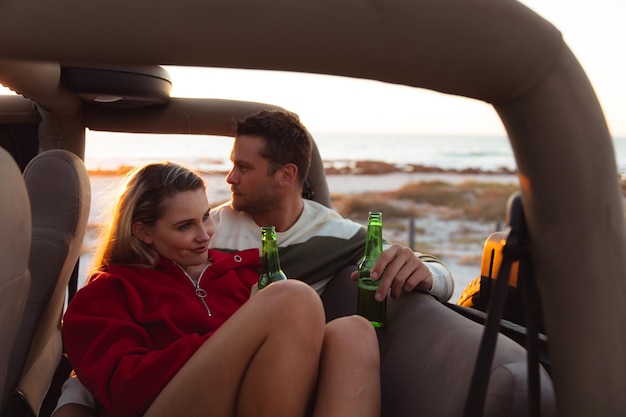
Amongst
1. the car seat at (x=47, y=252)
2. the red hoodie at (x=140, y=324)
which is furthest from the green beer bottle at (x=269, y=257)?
the car seat at (x=47, y=252)

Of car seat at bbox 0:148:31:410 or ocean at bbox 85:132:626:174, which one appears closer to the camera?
car seat at bbox 0:148:31:410

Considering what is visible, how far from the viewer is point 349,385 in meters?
1.44

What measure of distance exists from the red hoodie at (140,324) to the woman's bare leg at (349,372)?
33 cm

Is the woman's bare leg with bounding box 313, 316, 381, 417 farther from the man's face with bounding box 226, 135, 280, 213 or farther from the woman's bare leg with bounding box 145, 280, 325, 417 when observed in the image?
the man's face with bounding box 226, 135, 280, 213

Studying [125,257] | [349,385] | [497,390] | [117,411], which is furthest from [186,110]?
[497,390]

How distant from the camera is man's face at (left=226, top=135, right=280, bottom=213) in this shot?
246 cm

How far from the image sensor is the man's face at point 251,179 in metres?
2.46

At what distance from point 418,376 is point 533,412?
2.72 feet

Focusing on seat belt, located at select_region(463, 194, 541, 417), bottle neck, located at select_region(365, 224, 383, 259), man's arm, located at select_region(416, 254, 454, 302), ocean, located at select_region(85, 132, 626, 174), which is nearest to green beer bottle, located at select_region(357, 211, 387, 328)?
bottle neck, located at select_region(365, 224, 383, 259)

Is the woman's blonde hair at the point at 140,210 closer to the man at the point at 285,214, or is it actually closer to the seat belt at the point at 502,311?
the man at the point at 285,214

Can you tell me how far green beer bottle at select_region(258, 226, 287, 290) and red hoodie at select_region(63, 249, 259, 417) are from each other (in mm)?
102

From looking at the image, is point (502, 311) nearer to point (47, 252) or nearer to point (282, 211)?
point (47, 252)

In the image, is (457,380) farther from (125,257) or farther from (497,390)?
(125,257)

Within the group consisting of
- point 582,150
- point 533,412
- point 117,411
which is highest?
point 582,150
